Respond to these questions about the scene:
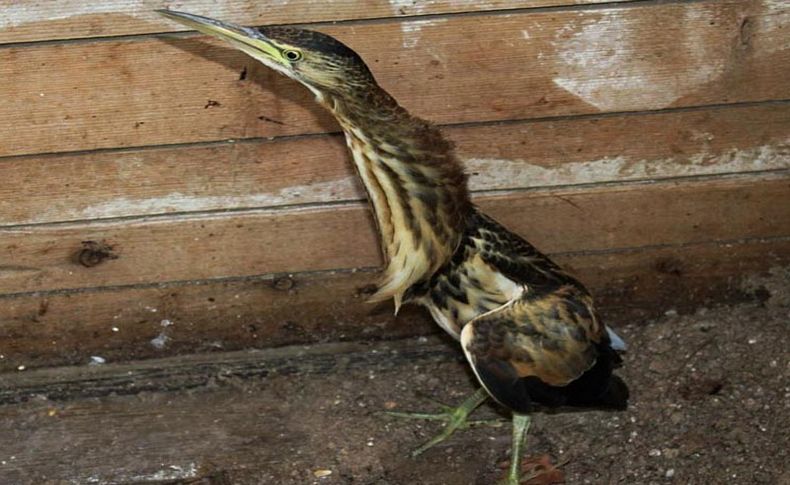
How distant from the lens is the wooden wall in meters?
3.07

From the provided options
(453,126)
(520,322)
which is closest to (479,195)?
(453,126)

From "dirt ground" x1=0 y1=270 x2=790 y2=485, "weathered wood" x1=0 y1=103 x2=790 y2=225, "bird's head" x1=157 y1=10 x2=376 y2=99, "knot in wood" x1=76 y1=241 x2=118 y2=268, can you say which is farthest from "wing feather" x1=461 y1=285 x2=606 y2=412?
"knot in wood" x1=76 y1=241 x2=118 y2=268

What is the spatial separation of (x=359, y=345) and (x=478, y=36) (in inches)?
45.8

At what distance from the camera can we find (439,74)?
3.14 m

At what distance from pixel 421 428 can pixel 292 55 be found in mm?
1359

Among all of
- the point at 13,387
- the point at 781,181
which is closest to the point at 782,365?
the point at 781,181

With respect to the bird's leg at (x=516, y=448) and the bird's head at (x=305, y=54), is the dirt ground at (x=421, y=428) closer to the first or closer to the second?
the bird's leg at (x=516, y=448)

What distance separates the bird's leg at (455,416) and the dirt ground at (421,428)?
25mm

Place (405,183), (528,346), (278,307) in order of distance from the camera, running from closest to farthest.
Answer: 1. (405,183)
2. (528,346)
3. (278,307)

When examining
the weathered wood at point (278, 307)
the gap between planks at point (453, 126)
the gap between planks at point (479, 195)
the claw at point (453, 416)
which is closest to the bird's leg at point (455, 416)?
the claw at point (453, 416)

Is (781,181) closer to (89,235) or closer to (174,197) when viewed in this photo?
(174,197)

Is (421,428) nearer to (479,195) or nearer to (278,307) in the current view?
(278,307)

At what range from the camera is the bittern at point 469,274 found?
2742 millimetres

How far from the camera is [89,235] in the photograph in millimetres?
3393
